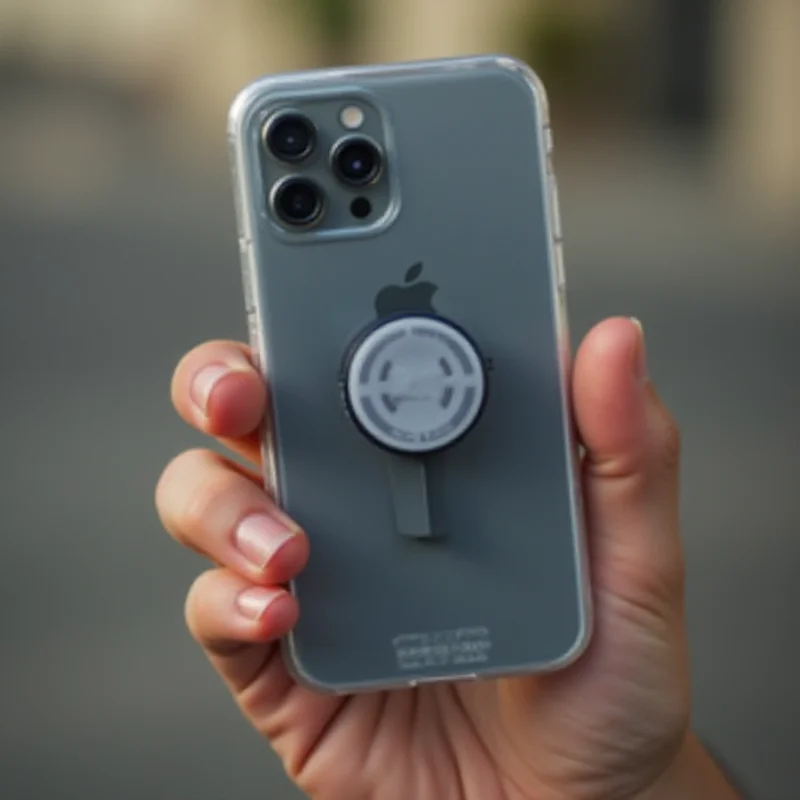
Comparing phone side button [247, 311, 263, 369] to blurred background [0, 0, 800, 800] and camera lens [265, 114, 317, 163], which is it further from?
blurred background [0, 0, 800, 800]

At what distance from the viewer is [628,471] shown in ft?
1.77

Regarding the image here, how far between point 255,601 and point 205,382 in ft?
0.29

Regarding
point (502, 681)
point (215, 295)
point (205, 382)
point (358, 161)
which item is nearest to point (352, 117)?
point (358, 161)

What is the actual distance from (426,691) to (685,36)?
1001mm

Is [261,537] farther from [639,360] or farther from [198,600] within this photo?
[639,360]

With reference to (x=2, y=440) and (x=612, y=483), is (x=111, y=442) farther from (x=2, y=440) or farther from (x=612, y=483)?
(x=612, y=483)

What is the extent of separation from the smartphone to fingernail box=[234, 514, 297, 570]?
18 millimetres

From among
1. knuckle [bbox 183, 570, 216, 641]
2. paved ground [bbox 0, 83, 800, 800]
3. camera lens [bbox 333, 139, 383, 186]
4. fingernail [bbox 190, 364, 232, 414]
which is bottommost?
paved ground [bbox 0, 83, 800, 800]

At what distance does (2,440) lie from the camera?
1.17 metres

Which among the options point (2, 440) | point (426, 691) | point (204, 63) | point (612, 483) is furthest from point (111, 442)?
point (612, 483)

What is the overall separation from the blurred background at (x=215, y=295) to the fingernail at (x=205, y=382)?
0.70 metres

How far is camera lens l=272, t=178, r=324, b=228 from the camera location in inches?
20.5

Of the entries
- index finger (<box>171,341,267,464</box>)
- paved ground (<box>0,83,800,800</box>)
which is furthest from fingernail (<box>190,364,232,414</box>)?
paved ground (<box>0,83,800,800</box>)

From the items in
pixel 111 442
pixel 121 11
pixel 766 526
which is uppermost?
pixel 121 11
